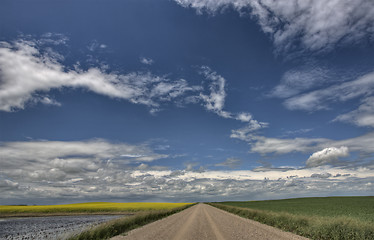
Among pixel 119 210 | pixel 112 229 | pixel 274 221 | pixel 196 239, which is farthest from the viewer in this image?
pixel 119 210

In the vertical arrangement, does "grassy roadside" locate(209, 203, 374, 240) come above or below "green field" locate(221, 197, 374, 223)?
above

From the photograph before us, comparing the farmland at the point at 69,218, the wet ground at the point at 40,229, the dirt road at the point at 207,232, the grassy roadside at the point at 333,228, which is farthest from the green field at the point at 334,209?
the wet ground at the point at 40,229

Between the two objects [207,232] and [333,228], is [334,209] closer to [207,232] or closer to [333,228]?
[333,228]

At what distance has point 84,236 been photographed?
1504cm

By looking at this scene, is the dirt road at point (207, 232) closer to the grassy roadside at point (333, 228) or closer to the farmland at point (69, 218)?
the grassy roadside at point (333, 228)

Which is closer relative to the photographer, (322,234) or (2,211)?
(322,234)

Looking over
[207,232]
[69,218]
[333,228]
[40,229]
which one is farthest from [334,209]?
[69,218]

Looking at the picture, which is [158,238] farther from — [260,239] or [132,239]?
[260,239]

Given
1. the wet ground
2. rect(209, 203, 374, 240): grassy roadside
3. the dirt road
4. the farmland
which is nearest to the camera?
rect(209, 203, 374, 240): grassy roadside

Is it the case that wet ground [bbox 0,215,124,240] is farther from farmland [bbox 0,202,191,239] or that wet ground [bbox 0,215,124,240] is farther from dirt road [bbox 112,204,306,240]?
dirt road [bbox 112,204,306,240]

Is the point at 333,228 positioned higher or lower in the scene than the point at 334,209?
higher

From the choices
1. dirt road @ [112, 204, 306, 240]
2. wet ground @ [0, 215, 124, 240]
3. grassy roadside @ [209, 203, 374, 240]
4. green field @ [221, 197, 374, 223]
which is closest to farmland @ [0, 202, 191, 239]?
wet ground @ [0, 215, 124, 240]

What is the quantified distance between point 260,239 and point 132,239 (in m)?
8.45

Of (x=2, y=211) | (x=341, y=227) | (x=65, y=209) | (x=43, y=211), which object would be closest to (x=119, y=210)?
(x=65, y=209)
